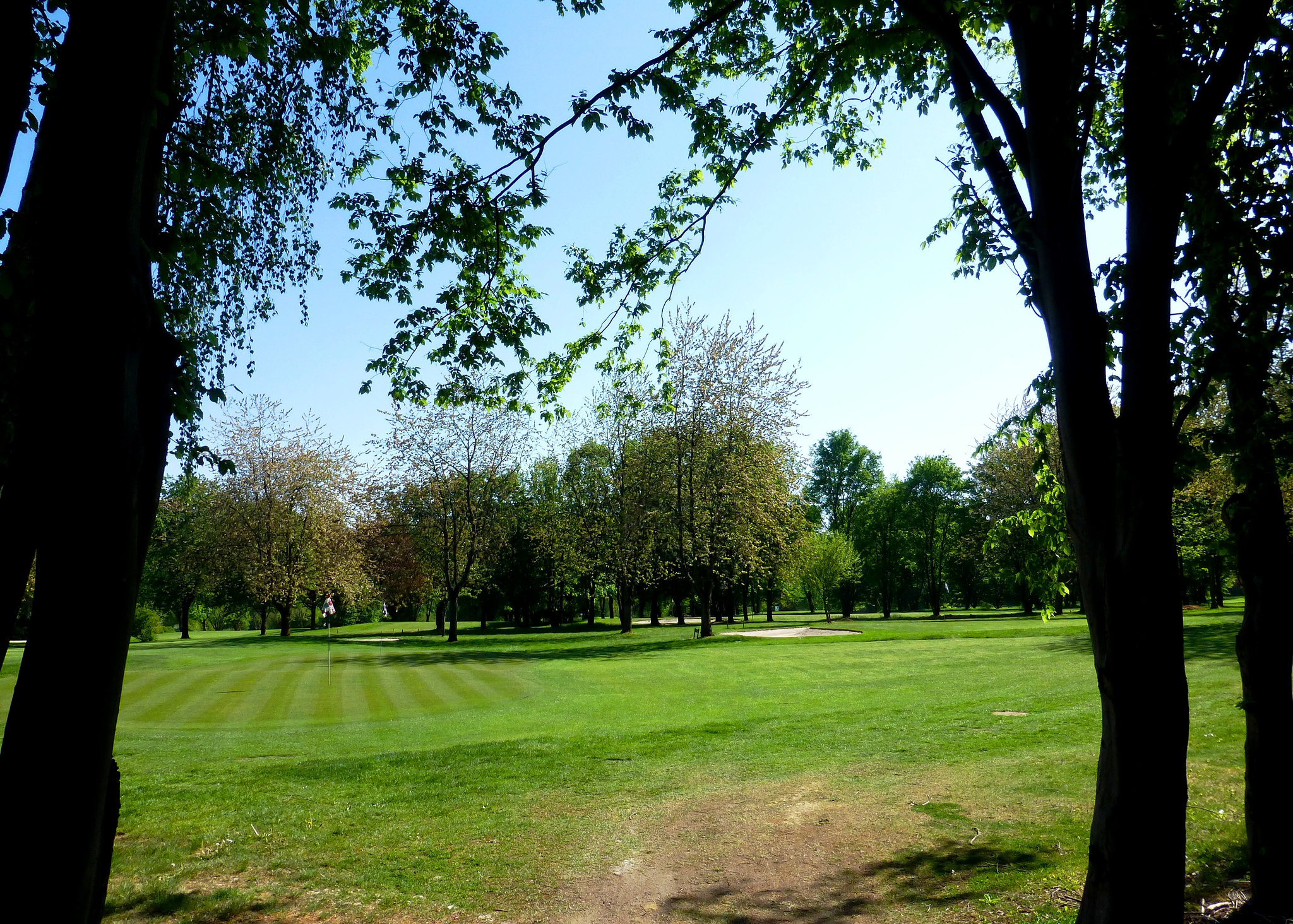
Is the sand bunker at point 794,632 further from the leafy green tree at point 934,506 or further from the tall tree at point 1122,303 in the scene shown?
the tall tree at point 1122,303

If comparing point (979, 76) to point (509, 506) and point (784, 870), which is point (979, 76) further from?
point (509, 506)

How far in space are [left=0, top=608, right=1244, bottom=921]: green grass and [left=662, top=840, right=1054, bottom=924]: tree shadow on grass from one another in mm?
37

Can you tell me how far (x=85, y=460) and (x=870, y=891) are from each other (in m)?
5.90

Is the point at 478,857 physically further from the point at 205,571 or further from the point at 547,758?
the point at 205,571

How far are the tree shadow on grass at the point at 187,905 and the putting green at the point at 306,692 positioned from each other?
31.5 feet

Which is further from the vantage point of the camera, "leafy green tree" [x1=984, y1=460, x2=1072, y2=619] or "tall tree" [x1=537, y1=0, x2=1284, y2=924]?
"leafy green tree" [x1=984, y1=460, x2=1072, y2=619]

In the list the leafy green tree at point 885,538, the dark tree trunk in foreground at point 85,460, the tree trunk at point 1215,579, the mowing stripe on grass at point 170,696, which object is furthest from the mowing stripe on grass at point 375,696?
the leafy green tree at point 885,538

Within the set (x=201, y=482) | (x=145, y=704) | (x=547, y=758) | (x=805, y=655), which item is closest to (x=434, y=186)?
(x=547, y=758)

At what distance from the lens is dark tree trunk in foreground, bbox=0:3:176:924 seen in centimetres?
254

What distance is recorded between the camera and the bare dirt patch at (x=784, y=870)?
224 inches

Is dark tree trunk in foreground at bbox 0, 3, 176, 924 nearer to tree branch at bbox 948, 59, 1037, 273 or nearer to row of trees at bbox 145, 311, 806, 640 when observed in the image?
tree branch at bbox 948, 59, 1037, 273

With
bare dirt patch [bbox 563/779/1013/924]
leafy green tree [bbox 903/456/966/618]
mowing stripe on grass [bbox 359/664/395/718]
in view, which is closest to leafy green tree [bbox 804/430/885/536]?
leafy green tree [bbox 903/456/966/618]

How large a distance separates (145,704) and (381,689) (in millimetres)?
4893

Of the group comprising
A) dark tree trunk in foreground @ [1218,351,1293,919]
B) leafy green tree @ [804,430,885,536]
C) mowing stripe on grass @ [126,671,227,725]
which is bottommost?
mowing stripe on grass @ [126,671,227,725]
